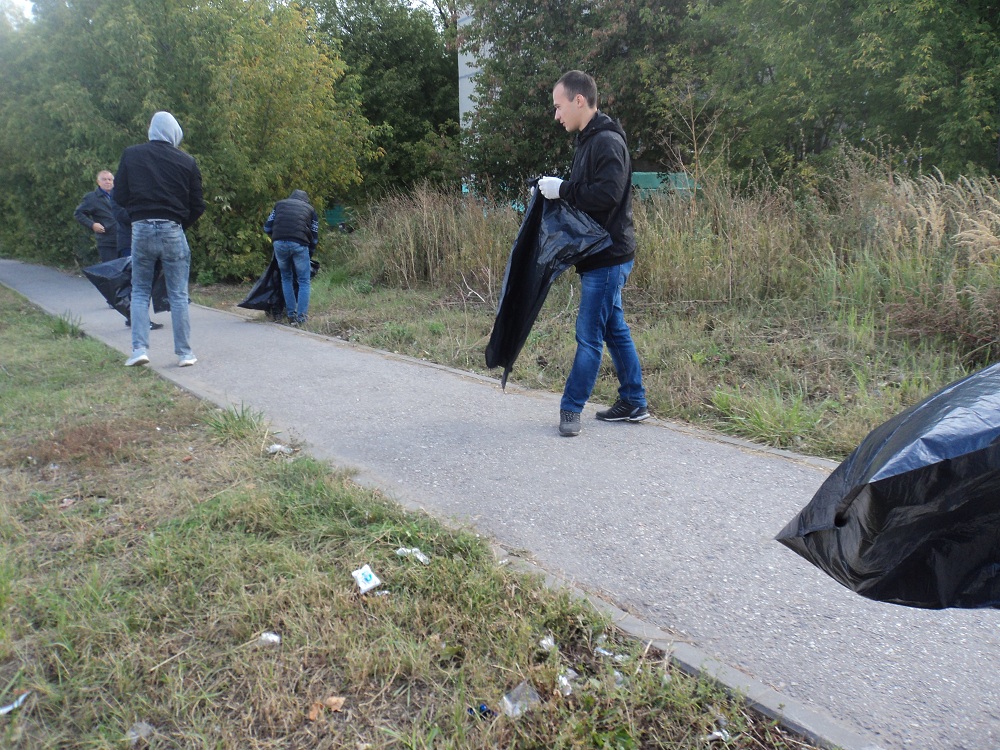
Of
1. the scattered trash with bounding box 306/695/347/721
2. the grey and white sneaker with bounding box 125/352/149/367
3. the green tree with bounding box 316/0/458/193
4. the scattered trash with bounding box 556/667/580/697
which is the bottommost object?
the grey and white sneaker with bounding box 125/352/149/367

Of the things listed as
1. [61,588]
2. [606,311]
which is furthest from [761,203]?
[61,588]

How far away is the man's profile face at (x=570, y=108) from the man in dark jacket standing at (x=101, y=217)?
8.51 metres

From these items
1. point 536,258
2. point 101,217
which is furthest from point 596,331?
point 101,217

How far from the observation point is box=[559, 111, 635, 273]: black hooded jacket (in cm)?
480

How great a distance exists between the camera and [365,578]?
3.19m

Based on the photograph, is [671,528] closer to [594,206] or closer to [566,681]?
[566,681]

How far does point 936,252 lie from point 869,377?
6.09 feet

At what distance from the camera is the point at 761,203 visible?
891 centimetres

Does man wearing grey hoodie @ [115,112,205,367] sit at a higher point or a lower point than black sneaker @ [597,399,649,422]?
higher

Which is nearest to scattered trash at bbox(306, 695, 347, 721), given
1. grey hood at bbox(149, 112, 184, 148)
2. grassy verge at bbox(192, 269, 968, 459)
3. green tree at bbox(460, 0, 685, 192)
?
grassy verge at bbox(192, 269, 968, 459)

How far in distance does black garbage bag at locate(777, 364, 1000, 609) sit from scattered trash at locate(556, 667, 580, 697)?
974mm

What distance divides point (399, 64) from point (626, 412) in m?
28.8

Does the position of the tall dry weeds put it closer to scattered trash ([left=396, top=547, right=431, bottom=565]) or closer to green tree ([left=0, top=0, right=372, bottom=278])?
scattered trash ([left=396, top=547, right=431, bottom=565])

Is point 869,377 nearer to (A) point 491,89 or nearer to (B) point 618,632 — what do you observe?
(B) point 618,632
